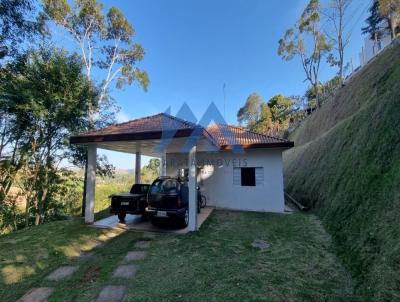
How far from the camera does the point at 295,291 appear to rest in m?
3.15

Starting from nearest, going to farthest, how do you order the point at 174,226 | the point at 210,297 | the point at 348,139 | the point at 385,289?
1. the point at 385,289
2. the point at 210,297
3. the point at 174,226
4. the point at 348,139

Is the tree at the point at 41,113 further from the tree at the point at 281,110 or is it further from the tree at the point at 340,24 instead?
the tree at the point at 281,110

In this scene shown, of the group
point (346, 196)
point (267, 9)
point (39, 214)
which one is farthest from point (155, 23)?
point (346, 196)

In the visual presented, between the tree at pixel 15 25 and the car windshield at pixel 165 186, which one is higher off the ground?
the tree at pixel 15 25

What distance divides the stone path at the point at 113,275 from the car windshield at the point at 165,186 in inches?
60.1

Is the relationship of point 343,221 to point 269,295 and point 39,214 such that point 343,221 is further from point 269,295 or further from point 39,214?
point 39,214

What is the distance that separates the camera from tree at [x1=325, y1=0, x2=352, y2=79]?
733 inches

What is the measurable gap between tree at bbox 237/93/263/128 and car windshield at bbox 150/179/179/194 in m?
34.2

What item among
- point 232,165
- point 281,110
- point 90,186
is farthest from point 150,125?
point 281,110

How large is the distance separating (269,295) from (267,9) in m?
15.7

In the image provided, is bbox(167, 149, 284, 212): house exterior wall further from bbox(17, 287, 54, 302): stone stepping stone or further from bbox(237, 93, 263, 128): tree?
bbox(237, 93, 263, 128): tree

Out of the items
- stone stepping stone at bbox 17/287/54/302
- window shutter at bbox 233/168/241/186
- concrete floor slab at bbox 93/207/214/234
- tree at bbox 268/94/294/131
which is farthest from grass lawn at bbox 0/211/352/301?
tree at bbox 268/94/294/131

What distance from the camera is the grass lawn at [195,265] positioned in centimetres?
319
